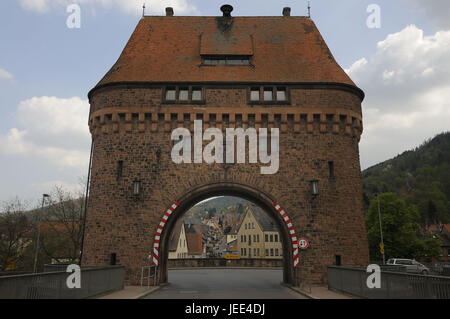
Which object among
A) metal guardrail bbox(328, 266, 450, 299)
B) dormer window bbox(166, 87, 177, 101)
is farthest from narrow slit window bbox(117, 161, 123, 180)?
metal guardrail bbox(328, 266, 450, 299)

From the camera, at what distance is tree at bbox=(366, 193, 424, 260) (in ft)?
128

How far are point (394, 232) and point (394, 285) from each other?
34615 millimetres

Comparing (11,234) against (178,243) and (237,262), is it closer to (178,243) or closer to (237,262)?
(237,262)

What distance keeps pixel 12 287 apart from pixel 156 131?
9.84 meters

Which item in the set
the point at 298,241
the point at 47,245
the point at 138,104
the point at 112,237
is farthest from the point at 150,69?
the point at 47,245

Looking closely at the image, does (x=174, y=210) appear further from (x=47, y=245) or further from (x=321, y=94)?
(x=47, y=245)

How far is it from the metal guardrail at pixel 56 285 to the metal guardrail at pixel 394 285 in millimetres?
8182

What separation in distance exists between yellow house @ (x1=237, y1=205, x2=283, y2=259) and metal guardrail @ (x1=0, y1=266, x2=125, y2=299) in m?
45.9

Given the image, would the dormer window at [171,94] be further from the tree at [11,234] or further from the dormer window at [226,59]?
the tree at [11,234]

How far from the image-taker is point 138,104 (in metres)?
16.6

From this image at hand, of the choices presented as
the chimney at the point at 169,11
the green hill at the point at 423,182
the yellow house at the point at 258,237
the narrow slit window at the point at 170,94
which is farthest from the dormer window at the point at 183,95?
the green hill at the point at 423,182

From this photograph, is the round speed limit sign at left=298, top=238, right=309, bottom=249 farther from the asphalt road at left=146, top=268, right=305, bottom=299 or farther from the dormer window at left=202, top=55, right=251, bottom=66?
the dormer window at left=202, top=55, right=251, bottom=66

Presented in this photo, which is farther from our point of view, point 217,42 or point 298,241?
point 217,42

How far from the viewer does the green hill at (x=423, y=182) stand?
3091 inches
